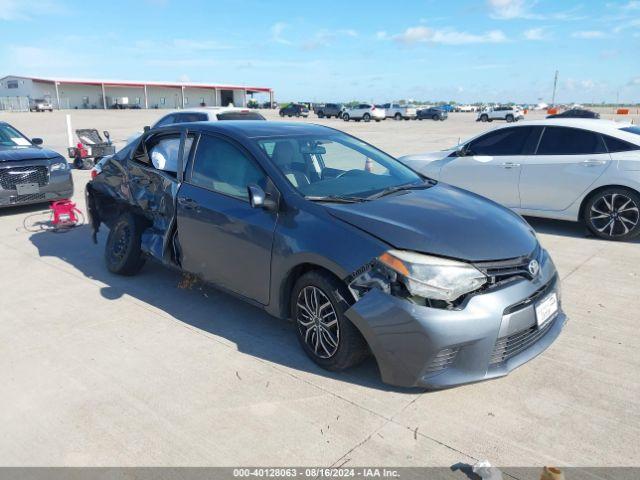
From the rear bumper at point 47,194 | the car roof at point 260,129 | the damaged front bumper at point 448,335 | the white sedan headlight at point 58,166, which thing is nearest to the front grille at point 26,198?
the rear bumper at point 47,194

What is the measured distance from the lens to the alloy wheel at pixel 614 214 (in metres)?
6.63

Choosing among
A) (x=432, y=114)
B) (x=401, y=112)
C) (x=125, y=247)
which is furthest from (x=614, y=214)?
(x=432, y=114)

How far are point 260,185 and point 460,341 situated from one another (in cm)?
189

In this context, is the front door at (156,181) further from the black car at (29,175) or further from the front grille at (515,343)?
the black car at (29,175)

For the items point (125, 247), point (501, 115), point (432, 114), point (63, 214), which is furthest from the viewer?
point (432, 114)

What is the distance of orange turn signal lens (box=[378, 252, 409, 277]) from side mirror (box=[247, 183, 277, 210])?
1.01 meters

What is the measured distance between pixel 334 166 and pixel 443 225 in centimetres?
137

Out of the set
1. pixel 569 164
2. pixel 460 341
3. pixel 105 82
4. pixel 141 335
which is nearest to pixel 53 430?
Answer: pixel 141 335

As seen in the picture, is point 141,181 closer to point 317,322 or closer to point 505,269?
point 317,322

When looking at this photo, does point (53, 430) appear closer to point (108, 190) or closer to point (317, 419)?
point (317, 419)

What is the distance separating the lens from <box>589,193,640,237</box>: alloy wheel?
261 inches

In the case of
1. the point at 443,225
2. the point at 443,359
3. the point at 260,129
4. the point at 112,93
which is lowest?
the point at 443,359

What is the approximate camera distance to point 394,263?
10.1ft

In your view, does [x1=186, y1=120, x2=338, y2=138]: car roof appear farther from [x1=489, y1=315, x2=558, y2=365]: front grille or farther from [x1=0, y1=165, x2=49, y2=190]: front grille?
[x1=0, y1=165, x2=49, y2=190]: front grille
